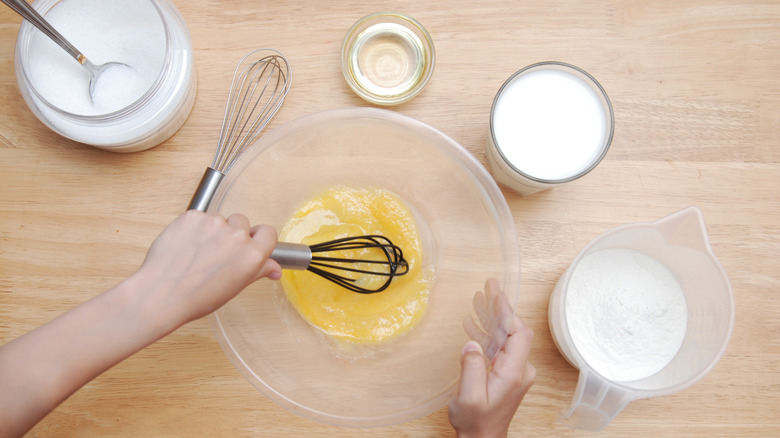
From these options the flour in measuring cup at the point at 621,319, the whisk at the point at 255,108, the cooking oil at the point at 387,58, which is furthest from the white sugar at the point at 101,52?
the flour in measuring cup at the point at 621,319

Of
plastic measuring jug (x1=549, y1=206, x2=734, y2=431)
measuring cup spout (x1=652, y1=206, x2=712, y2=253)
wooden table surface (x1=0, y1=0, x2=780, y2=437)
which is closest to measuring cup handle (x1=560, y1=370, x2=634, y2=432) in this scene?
plastic measuring jug (x1=549, y1=206, x2=734, y2=431)

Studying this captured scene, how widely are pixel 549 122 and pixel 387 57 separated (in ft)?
1.06

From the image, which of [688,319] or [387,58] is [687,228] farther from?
[387,58]

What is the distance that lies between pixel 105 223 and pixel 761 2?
4.18 ft

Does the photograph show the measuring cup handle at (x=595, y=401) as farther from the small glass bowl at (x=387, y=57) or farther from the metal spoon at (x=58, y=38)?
the metal spoon at (x=58, y=38)

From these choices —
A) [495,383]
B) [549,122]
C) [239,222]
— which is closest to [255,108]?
[239,222]

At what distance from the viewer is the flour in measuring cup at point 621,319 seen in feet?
2.83

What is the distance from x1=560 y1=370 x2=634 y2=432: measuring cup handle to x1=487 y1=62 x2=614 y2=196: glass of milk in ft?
1.04

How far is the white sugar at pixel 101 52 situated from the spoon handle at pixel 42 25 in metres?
0.04

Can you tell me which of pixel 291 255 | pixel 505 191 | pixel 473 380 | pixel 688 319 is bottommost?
pixel 688 319

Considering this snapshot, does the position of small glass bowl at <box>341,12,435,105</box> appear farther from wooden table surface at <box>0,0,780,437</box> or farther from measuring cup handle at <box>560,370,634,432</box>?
measuring cup handle at <box>560,370,634,432</box>

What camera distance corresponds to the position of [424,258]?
0.96 m

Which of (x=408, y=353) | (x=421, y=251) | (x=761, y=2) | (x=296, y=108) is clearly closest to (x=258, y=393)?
(x=408, y=353)

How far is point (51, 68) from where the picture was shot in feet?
2.82
